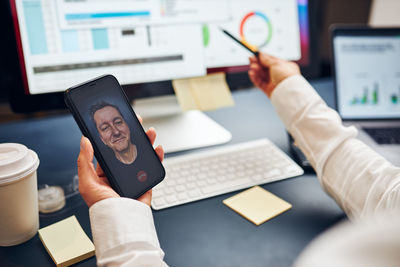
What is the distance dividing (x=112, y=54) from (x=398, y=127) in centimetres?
59

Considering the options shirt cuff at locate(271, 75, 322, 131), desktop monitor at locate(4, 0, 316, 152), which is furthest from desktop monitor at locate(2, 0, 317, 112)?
shirt cuff at locate(271, 75, 322, 131)

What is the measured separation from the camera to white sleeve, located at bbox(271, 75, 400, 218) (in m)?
0.48

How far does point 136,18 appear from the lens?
66 cm

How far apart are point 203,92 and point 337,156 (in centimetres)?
30

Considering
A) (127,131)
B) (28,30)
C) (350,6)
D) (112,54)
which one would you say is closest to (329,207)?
(127,131)

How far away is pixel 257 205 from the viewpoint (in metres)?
0.54

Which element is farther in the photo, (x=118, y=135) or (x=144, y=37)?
(x=144, y=37)

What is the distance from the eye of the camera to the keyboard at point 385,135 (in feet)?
2.30

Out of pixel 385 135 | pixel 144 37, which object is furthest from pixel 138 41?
pixel 385 135

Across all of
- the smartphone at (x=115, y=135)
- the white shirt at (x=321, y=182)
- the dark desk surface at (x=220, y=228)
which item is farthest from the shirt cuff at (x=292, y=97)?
the smartphone at (x=115, y=135)

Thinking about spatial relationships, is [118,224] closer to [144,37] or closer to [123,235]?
[123,235]

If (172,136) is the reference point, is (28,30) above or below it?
above

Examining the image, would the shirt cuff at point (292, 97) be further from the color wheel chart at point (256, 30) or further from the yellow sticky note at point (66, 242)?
the yellow sticky note at point (66, 242)

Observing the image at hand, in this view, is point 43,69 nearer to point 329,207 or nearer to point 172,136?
point 172,136
